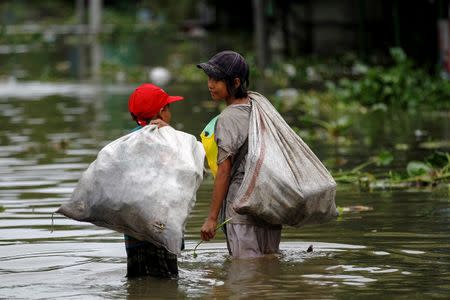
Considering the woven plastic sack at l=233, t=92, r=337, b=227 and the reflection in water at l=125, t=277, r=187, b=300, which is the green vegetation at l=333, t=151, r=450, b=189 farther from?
the reflection in water at l=125, t=277, r=187, b=300

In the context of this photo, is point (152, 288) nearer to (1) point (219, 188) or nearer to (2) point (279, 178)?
(1) point (219, 188)

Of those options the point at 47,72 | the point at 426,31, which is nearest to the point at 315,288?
the point at 426,31

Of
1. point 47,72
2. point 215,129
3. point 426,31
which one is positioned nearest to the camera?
point 215,129

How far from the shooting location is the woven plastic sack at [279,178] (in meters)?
6.85

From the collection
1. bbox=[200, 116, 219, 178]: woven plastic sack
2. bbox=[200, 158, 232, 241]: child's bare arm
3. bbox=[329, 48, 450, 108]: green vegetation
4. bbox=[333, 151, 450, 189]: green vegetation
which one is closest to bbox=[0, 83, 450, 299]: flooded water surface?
bbox=[333, 151, 450, 189]: green vegetation

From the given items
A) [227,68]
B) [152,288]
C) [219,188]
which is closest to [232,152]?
[219,188]

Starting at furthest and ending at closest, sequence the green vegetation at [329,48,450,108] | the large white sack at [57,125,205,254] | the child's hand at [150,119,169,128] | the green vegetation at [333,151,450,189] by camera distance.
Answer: the green vegetation at [329,48,450,108] → the green vegetation at [333,151,450,189] → the child's hand at [150,119,169,128] → the large white sack at [57,125,205,254]

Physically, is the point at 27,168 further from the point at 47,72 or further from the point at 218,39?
the point at 218,39

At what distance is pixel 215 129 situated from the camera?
7.06 m

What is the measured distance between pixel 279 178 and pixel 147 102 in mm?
807

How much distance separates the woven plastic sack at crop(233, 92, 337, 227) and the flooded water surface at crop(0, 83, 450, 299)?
14.5 inches

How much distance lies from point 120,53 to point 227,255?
35.2m

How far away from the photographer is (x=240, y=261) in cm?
727

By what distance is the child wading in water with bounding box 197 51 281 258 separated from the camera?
22.9 ft
